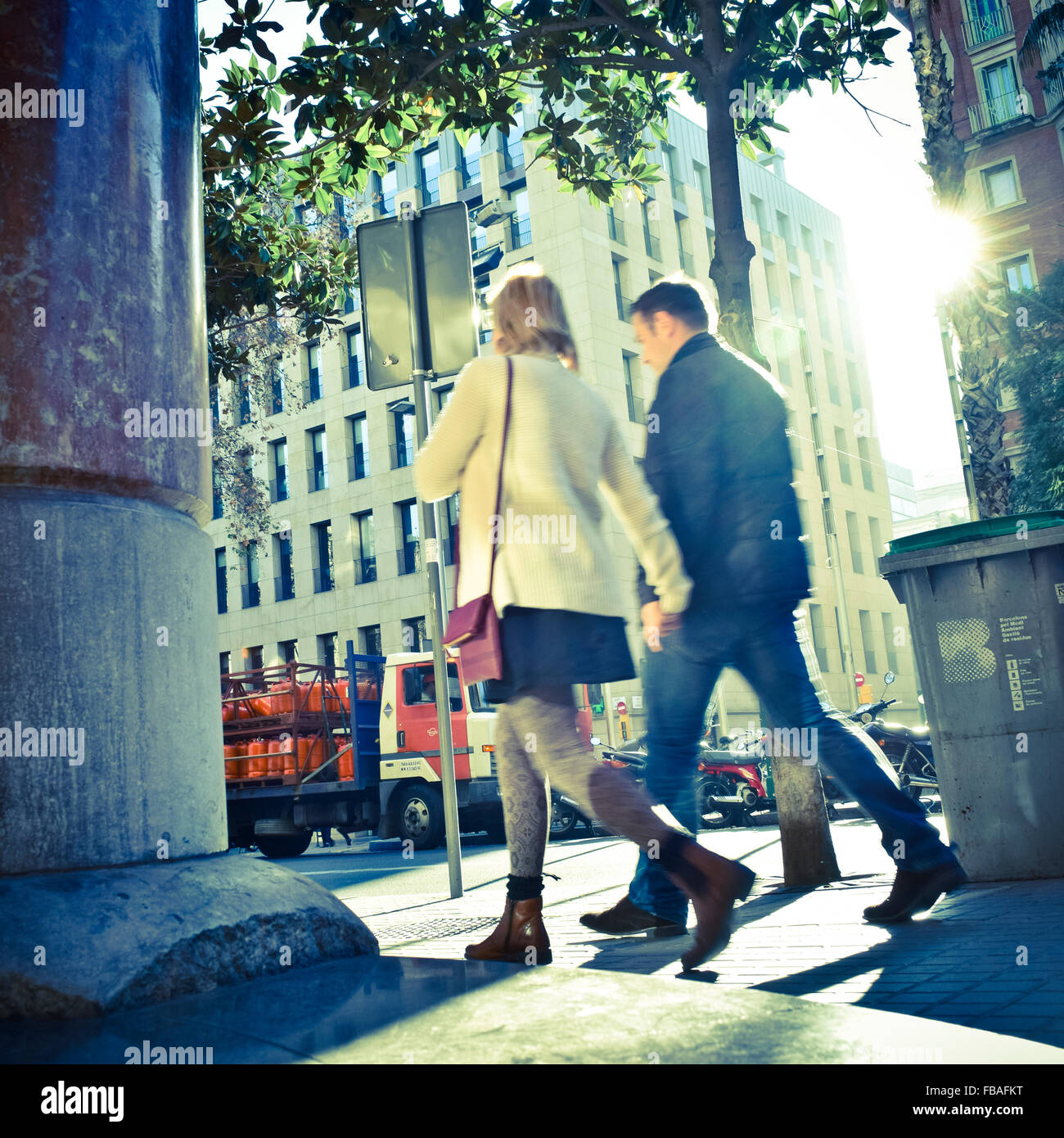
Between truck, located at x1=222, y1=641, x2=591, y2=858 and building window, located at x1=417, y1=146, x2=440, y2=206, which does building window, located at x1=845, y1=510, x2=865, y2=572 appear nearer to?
building window, located at x1=417, y1=146, x2=440, y2=206

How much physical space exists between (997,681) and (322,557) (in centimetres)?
3567

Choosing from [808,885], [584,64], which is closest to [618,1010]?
[808,885]

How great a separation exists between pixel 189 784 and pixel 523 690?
3.34 ft

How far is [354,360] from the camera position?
39.8 metres

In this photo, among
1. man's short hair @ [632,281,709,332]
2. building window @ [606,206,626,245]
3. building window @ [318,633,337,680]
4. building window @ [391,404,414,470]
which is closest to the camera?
man's short hair @ [632,281,709,332]

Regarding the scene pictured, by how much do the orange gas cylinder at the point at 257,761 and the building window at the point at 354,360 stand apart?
23953 mm

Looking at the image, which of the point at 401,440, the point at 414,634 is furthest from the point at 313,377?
the point at 414,634

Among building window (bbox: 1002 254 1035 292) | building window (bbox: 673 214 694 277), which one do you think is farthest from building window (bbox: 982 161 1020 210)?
building window (bbox: 673 214 694 277)

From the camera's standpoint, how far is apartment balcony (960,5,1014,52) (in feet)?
137

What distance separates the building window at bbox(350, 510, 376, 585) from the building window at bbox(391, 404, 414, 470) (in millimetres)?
1931

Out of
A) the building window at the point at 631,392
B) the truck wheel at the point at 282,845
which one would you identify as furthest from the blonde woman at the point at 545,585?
the building window at the point at 631,392

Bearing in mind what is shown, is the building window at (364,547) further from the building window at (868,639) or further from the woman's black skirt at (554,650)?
the woman's black skirt at (554,650)

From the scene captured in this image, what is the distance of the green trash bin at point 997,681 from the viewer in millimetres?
5371

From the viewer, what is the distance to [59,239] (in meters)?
2.61
